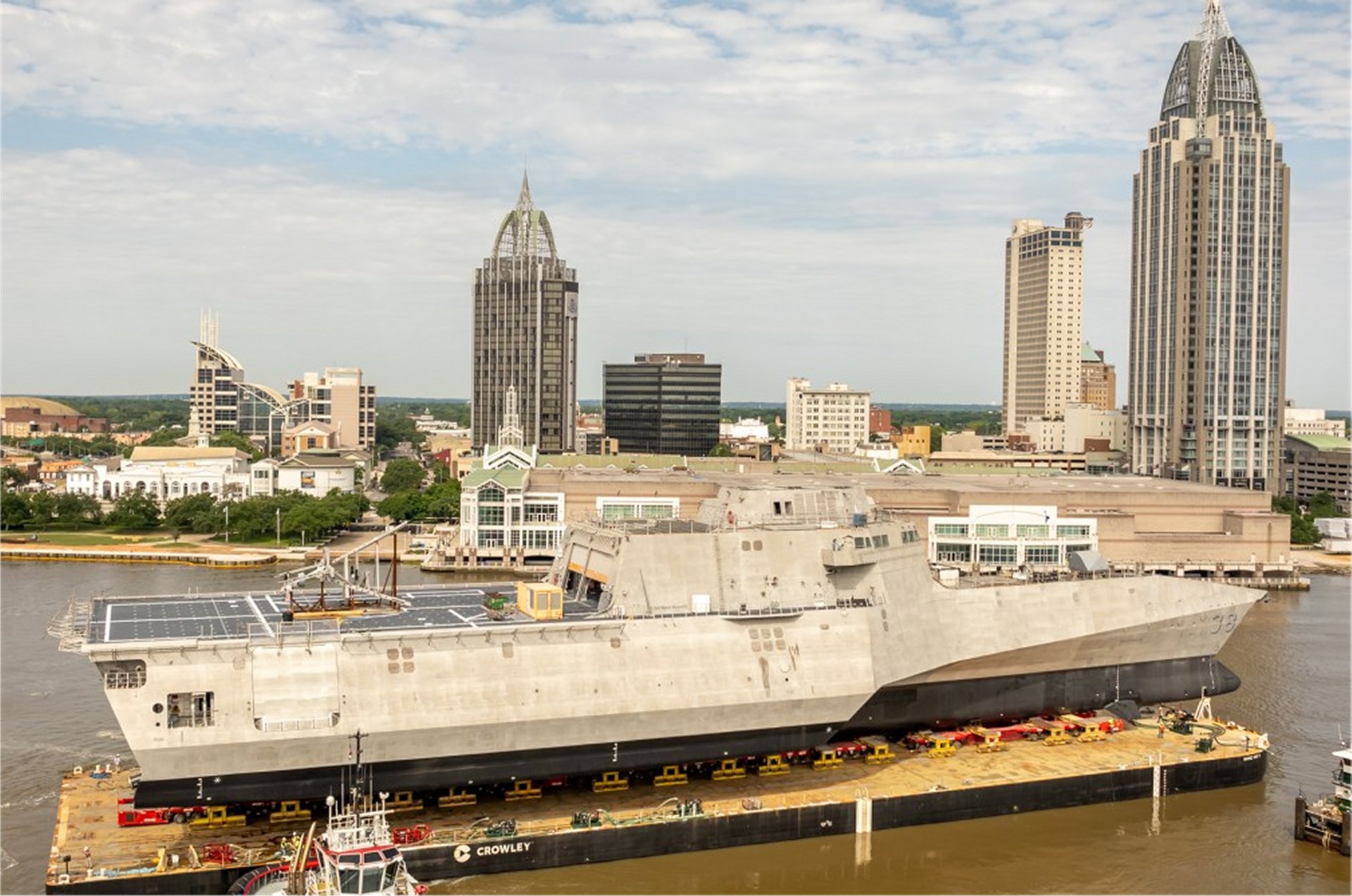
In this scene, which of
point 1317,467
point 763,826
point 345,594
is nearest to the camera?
point 763,826

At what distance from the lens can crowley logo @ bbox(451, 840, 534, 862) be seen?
2248cm

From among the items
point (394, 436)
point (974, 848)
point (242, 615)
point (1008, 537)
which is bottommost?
point (974, 848)

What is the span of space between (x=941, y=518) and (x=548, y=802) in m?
42.5

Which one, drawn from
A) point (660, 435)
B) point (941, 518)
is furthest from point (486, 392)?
point (941, 518)

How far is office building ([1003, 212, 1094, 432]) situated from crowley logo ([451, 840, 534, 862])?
133695mm

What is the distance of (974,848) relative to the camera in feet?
84.0

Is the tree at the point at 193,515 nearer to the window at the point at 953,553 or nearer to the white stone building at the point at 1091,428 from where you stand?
the window at the point at 953,553

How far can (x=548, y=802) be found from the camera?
25000 millimetres

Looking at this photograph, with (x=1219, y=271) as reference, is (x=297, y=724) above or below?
below

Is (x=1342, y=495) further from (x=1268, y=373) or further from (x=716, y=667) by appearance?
(x=716, y=667)

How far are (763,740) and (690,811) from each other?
2.39 meters

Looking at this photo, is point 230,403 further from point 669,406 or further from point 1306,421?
point 1306,421

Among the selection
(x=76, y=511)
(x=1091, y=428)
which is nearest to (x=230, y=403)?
(x=76, y=511)

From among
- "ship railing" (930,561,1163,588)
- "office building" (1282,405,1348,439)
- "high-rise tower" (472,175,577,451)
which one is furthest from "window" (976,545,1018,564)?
"office building" (1282,405,1348,439)
